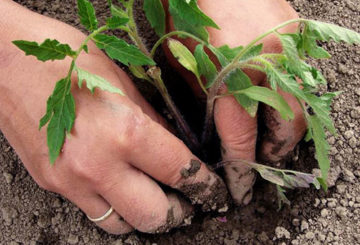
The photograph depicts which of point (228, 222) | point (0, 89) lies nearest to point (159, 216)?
point (228, 222)

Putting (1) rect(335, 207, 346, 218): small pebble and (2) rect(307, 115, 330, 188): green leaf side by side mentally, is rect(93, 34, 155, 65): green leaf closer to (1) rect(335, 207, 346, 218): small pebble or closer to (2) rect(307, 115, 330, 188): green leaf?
(2) rect(307, 115, 330, 188): green leaf

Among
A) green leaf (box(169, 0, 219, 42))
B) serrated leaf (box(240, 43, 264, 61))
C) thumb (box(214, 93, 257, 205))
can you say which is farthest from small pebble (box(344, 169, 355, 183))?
green leaf (box(169, 0, 219, 42))

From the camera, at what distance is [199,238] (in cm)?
165

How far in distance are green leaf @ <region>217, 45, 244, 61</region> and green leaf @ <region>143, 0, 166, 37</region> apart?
21 cm

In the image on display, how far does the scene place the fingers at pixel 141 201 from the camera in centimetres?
141

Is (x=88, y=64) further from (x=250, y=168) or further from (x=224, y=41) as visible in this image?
(x=250, y=168)

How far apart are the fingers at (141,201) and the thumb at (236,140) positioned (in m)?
0.21

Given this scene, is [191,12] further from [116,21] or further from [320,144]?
[320,144]

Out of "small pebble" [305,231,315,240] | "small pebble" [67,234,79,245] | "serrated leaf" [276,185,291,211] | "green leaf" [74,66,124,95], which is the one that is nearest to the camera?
"green leaf" [74,66,124,95]

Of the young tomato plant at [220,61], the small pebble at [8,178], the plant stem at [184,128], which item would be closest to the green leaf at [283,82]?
the young tomato plant at [220,61]

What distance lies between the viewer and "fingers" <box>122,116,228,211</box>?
4.57 ft

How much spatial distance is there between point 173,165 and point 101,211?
287 millimetres

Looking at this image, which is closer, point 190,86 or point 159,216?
point 159,216

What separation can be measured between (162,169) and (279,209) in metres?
0.46
